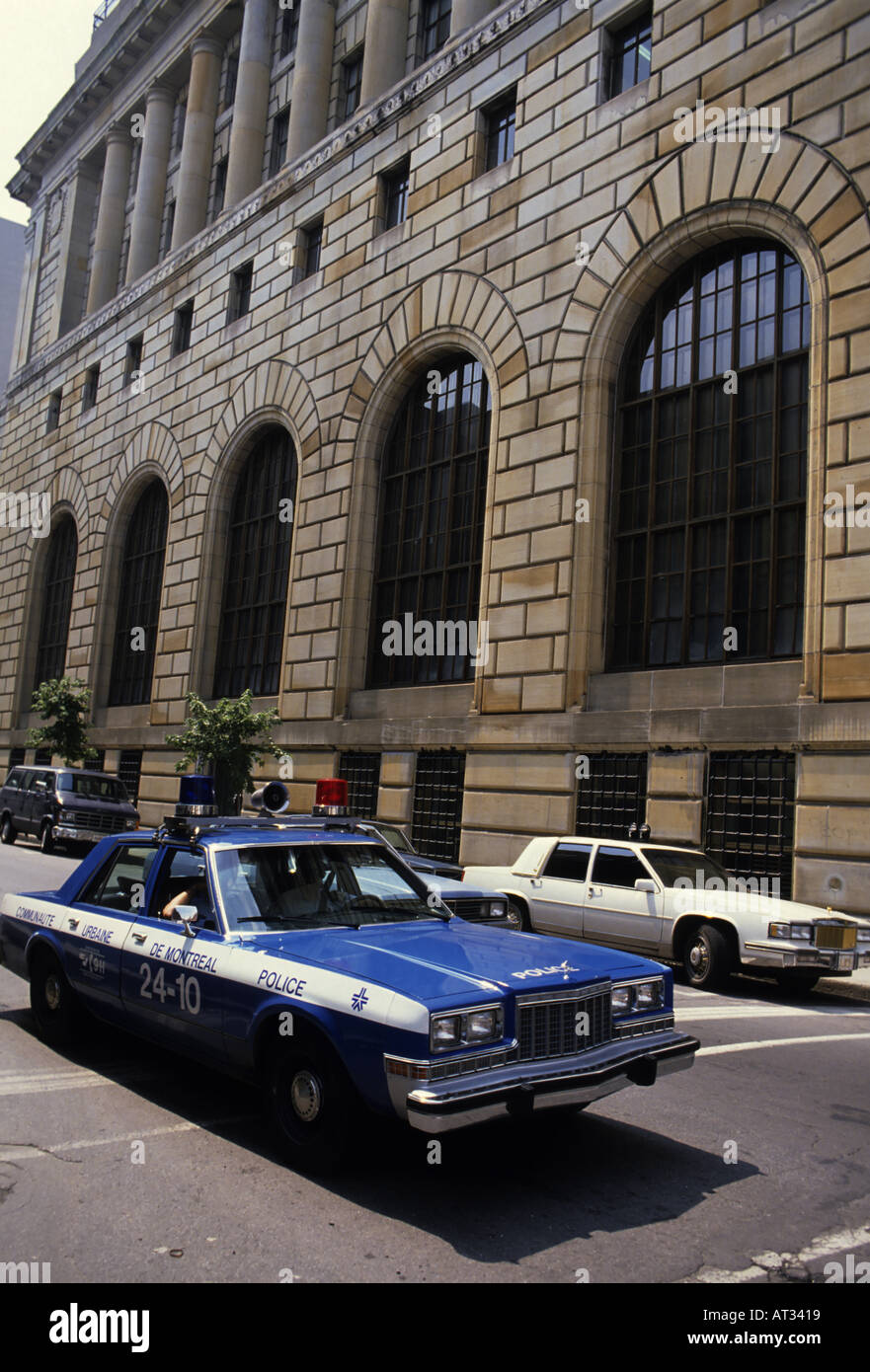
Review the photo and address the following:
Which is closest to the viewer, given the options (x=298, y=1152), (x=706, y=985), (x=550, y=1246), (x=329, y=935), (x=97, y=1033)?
(x=550, y=1246)

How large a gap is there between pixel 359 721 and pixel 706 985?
13.5 m

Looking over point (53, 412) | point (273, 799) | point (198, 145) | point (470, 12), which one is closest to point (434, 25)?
point (470, 12)

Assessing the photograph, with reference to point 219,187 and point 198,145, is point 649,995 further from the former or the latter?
point 198,145

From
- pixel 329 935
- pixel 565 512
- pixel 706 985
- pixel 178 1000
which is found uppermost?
pixel 565 512

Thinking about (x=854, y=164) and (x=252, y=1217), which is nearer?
(x=252, y=1217)

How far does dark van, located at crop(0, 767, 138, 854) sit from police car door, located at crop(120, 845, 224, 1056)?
18.5 metres

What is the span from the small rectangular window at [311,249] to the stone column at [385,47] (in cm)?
344

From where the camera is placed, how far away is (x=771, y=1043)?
860 cm

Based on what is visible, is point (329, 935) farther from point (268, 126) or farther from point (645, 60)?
point (268, 126)

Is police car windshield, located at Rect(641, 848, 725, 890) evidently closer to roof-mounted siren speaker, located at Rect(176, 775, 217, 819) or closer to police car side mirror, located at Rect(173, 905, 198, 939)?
roof-mounted siren speaker, located at Rect(176, 775, 217, 819)

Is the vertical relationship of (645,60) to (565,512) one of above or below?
above

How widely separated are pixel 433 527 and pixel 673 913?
13491 mm

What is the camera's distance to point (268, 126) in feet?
107

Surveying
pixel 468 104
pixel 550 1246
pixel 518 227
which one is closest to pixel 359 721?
pixel 518 227
